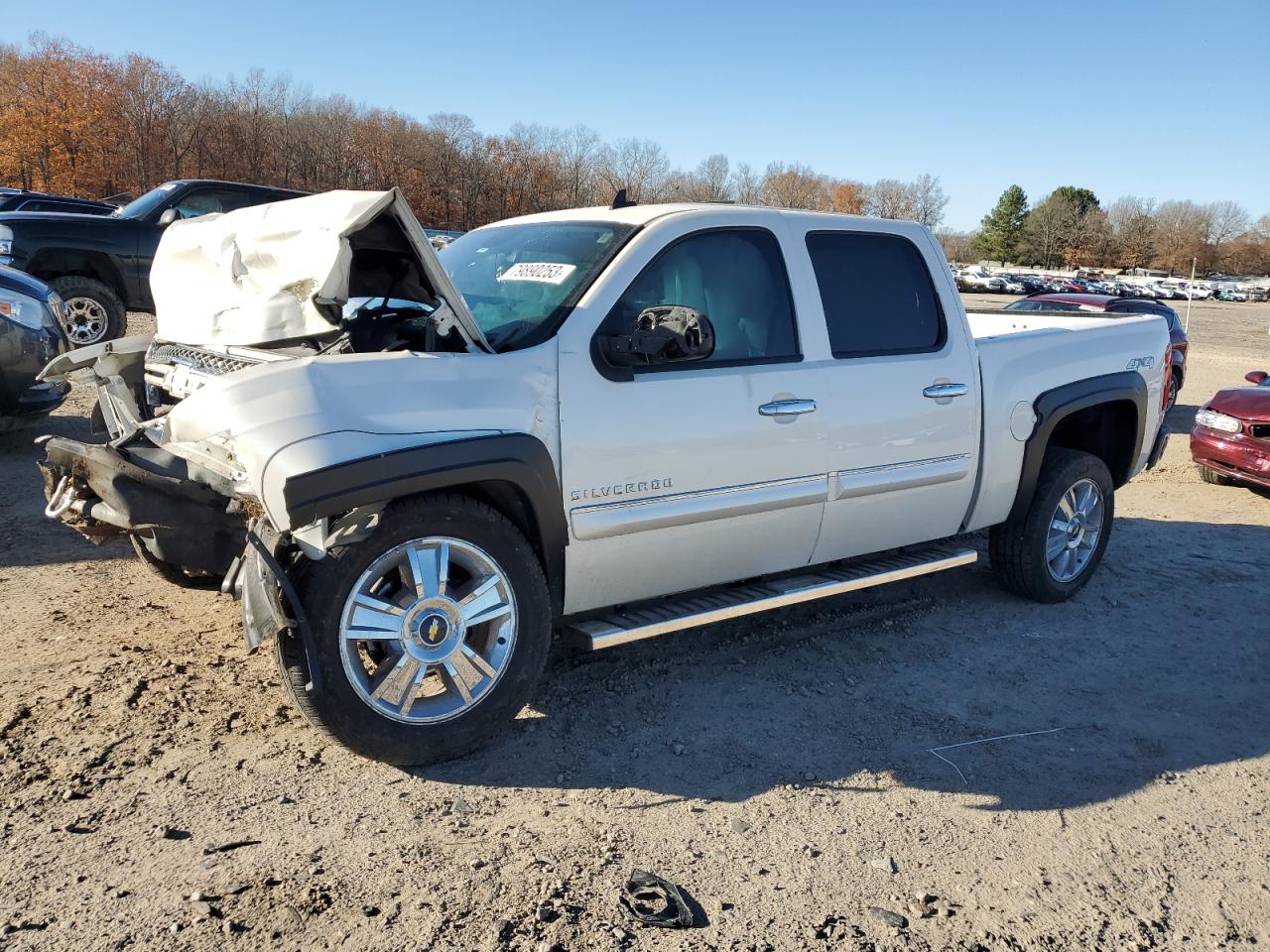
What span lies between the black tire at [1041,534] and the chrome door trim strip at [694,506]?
1.70m

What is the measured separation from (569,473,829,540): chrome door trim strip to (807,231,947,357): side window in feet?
2.17

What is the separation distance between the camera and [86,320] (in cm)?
1089

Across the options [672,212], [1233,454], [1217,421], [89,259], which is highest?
[672,212]

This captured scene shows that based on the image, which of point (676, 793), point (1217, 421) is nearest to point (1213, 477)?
point (1217, 421)

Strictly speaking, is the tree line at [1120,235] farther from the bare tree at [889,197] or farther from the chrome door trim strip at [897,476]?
the chrome door trim strip at [897,476]

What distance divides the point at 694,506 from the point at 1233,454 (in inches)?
269

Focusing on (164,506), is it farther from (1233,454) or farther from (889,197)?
(889,197)

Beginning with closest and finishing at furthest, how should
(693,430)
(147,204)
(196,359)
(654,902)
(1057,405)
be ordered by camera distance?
(654,902)
(693,430)
(196,359)
(1057,405)
(147,204)

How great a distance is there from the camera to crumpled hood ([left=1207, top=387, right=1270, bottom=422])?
8695mm

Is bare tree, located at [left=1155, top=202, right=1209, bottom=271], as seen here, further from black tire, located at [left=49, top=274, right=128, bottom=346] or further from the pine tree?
black tire, located at [left=49, top=274, right=128, bottom=346]

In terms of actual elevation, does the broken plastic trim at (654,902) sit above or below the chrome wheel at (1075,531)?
below

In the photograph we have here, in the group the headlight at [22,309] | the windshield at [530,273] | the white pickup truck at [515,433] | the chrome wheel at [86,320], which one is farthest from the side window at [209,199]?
the windshield at [530,273]

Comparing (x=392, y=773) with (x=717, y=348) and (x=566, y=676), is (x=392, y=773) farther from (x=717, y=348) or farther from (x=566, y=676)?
(x=717, y=348)

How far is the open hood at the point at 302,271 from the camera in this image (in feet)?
11.8
